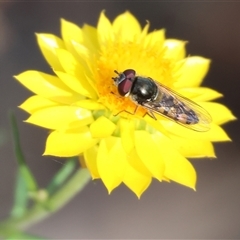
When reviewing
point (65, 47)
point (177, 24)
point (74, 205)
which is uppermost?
point (65, 47)

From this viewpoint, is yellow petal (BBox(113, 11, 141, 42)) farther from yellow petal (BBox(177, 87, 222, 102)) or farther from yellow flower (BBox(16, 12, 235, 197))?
yellow petal (BBox(177, 87, 222, 102))

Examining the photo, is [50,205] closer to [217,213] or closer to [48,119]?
[48,119]

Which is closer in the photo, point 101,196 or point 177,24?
point 101,196

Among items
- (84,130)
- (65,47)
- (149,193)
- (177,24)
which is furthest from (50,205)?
(177,24)

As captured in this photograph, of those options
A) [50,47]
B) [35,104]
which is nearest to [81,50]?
[50,47]

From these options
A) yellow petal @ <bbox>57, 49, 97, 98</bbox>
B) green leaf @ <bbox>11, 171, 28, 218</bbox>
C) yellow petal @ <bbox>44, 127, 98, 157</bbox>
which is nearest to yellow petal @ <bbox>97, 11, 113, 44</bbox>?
yellow petal @ <bbox>57, 49, 97, 98</bbox>

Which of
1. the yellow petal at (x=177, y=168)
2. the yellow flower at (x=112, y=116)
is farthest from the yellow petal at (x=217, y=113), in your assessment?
the yellow petal at (x=177, y=168)

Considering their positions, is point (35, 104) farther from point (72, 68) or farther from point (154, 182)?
point (154, 182)
